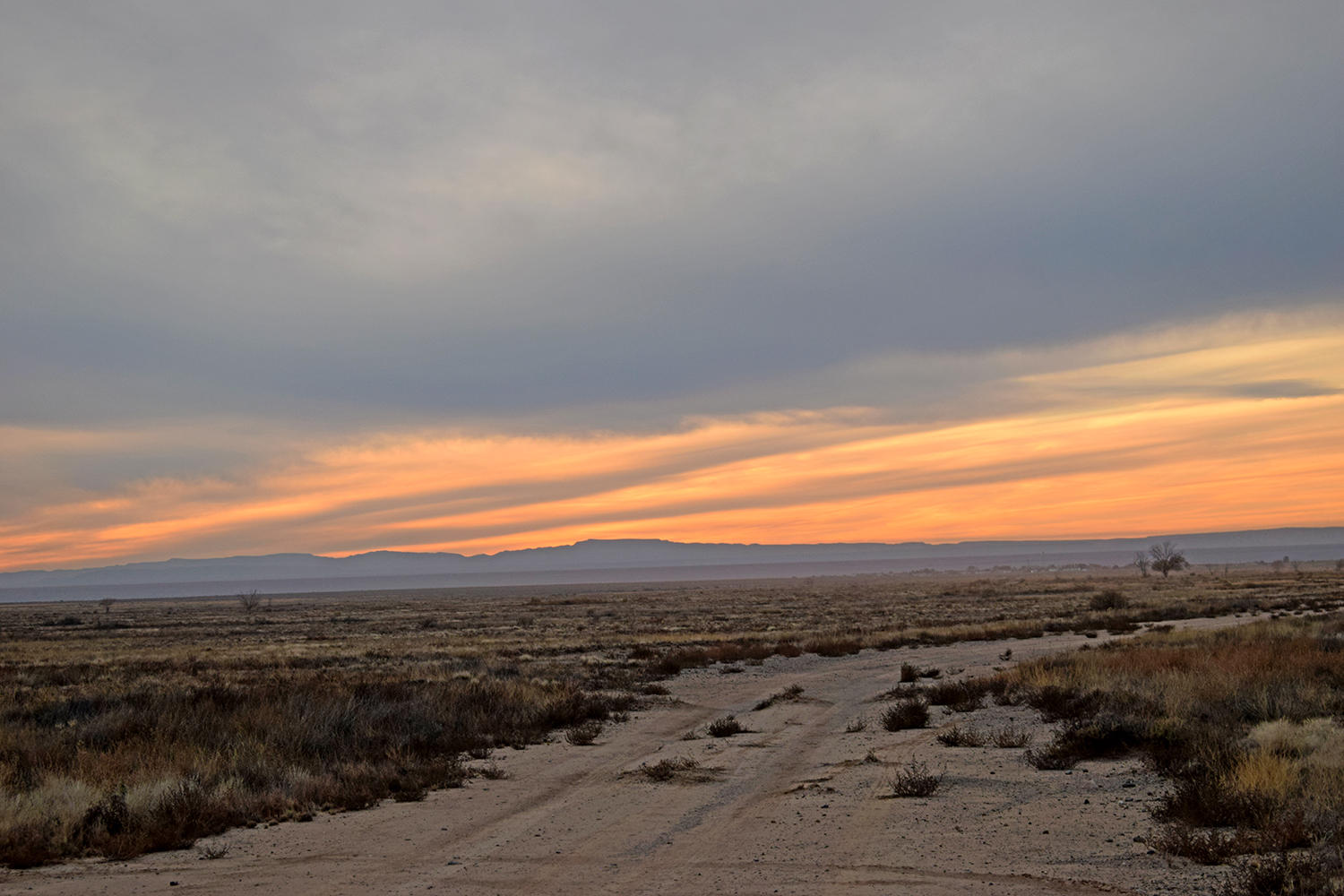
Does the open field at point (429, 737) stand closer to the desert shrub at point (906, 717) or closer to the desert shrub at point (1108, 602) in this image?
the desert shrub at point (906, 717)

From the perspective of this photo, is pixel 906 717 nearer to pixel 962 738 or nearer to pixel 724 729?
A: pixel 962 738

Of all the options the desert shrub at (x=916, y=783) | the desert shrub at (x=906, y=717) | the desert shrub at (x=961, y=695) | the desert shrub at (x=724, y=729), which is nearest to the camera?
the desert shrub at (x=916, y=783)

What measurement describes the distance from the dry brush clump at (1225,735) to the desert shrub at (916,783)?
67.5 inches

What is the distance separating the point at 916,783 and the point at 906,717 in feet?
19.2

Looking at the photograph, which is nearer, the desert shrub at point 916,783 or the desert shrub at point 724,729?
the desert shrub at point 916,783

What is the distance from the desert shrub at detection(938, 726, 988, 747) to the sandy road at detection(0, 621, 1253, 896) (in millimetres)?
234

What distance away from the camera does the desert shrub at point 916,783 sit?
10.3m

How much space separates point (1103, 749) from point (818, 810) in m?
4.69

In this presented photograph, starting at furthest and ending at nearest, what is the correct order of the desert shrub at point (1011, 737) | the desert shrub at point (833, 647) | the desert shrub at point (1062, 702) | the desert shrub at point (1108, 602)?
the desert shrub at point (1108, 602) < the desert shrub at point (833, 647) < the desert shrub at point (1062, 702) < the desert shrub at point (1011, 737)

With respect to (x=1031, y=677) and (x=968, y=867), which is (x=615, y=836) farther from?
(x=1031, y=677)

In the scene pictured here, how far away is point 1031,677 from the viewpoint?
19.3m

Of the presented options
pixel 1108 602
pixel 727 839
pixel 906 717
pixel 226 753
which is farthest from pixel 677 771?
pixel 1108 602

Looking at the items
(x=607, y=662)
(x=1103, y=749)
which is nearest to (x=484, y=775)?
(x=1103, y=749)

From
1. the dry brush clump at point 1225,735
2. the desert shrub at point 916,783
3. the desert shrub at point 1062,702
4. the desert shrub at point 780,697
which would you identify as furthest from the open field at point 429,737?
the dry brush clump at point 1225,735
